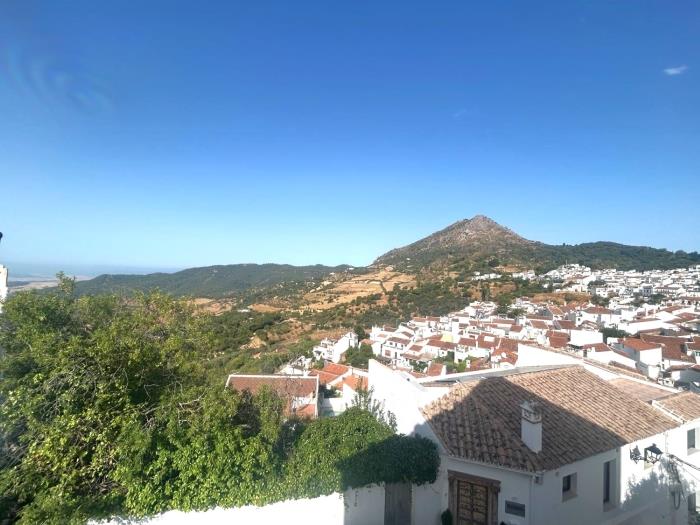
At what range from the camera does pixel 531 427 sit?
842 cm

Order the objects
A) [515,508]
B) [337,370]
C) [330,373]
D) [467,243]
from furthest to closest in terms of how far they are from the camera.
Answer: [467,243] < [337,370] < [330,373] < [515,508]

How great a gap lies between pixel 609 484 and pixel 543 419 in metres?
2.06

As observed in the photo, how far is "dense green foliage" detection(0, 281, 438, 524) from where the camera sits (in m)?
6.98

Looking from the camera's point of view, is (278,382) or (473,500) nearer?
(473,500)

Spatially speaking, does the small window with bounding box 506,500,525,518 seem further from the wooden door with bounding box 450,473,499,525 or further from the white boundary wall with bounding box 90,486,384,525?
the white boundary wall with bounding box 90,486,384,525

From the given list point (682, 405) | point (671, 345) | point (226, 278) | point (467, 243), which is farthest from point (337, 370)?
point (467, 243)

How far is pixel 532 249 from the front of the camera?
128625 millimetres

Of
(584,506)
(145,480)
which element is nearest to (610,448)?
(584,506)

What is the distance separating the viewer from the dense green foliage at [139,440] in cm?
698

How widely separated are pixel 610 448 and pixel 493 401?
2558 millimetres

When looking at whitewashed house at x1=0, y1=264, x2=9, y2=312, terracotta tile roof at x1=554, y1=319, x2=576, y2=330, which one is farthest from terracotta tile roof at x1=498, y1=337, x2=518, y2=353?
whitewashed house at x1=0, y1=264, x2=9, y2=312

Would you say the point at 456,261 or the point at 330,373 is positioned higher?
the point at 456,261

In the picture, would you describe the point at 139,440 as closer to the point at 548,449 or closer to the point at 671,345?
the point at 548,449

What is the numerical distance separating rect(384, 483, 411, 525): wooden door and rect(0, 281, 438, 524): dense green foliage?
0.69 metres
